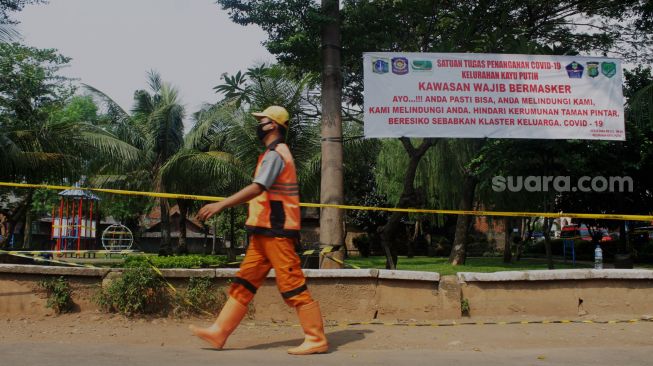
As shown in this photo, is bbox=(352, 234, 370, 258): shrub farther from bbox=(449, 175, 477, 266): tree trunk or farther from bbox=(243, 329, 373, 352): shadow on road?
bbox=(243, 329, 373, 352): shadow on road

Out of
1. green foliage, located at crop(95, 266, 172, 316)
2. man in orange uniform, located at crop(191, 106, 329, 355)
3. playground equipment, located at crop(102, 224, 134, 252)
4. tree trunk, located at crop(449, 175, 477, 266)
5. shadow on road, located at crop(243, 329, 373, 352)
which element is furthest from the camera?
tree trunk, located at crop(449, 175, 477, 266)

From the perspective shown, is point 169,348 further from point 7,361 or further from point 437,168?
point 437,168

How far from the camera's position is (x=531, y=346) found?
5.43 metres

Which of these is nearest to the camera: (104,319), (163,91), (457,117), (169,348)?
(169,348)

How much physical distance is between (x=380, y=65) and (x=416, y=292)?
12.9 feet

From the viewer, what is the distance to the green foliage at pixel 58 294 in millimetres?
6184

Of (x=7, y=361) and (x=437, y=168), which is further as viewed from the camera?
(x=437, y=168)

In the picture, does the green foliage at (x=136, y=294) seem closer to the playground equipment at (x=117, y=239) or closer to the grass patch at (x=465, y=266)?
the grass patch at (x=465, y=266)

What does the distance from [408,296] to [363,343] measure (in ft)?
3.99

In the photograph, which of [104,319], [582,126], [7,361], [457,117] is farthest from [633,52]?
[7,361]

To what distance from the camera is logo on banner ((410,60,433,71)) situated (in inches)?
358

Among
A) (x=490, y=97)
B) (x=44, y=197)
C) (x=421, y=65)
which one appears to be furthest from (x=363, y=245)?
(x=421, y=65)

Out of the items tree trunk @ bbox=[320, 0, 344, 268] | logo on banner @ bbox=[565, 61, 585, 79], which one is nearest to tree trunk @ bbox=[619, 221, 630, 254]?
logo on banner @ bbox=[565, 61, 585, 79]
